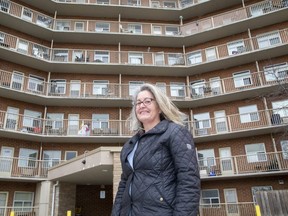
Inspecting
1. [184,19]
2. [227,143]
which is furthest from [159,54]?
[227,143]

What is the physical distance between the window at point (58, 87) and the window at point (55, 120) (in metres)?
1.81

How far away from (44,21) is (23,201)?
14624mm

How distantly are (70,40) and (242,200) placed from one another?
18.2m

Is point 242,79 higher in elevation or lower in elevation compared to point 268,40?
lower

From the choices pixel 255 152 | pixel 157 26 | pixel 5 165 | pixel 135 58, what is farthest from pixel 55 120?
pixel 255 152

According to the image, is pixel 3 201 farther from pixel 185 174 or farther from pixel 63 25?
pixel 185 174

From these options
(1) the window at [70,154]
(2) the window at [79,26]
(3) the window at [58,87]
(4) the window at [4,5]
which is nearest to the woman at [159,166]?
(1) the window at [70,154]

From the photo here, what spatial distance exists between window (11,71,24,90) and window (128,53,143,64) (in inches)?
348

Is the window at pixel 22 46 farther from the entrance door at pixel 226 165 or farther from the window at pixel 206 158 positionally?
the entrance door at pixel 226 165

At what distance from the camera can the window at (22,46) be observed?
21234mm

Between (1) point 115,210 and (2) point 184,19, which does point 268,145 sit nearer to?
(2) point 184,19

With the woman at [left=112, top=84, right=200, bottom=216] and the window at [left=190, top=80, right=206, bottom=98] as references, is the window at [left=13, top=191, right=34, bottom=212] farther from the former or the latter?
the woman at [left=112, top=84, right=200, bottom=216]

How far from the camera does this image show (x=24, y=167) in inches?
736

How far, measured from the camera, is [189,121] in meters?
21.1
